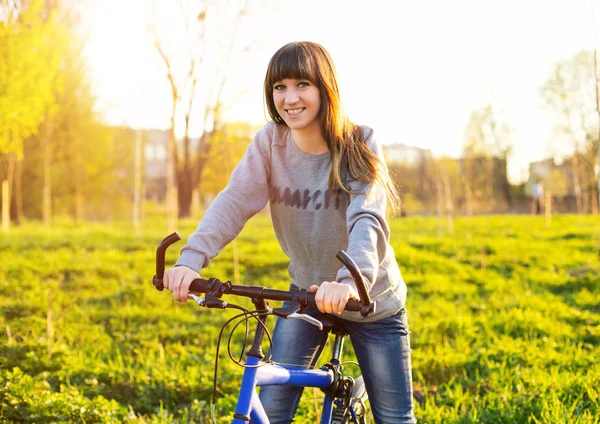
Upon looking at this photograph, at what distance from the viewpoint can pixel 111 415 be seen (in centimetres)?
381

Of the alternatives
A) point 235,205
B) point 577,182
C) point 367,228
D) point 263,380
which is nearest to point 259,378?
point 263,380

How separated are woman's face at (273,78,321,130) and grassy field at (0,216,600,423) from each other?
143cm

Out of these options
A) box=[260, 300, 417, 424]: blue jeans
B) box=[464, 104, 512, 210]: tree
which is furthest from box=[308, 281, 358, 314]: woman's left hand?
box=[464, 104, 512, 210]: tree

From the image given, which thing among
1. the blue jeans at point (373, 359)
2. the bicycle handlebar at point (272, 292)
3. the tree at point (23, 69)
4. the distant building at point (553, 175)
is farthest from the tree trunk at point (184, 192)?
the bicycle handlebar at point (272, 292)

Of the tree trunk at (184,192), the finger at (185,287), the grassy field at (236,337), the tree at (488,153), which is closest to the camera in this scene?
the finger at (185,287)

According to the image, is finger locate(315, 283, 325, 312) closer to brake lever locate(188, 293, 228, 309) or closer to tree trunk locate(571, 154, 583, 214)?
brake lever locate(188, 293, 228, 309)

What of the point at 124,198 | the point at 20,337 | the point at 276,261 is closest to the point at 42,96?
the point at 276,261

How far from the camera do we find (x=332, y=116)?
2.45 m

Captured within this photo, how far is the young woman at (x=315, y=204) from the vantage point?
A: 7.83ft

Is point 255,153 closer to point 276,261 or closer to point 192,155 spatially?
point 276,261

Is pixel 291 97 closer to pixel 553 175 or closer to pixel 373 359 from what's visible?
pixel 373 359

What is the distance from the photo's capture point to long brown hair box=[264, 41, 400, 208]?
236cm

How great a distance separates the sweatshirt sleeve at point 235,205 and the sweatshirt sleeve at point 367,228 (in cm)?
38

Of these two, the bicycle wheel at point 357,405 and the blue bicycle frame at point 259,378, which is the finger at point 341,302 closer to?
the blue bicycle frame at point 259,378
